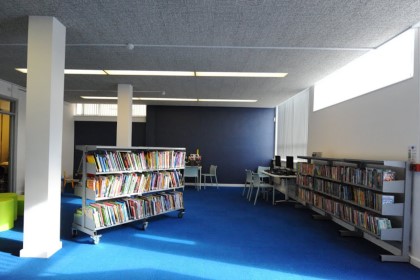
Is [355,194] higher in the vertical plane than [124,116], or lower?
lower

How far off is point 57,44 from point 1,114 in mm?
5110

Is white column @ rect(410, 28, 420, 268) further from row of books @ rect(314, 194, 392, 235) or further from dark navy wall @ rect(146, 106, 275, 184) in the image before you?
dark navy wall @ rect(146, 106, 275, 184)

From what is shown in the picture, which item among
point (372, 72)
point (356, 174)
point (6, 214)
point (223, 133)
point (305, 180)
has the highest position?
point (372, 72)

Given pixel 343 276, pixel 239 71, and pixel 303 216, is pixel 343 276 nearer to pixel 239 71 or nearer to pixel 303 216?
pixel 303 216

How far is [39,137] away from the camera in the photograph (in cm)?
351

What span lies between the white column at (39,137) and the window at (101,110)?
765 cm

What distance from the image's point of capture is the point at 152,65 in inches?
216

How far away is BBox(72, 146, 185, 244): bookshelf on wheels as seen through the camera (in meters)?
4.28

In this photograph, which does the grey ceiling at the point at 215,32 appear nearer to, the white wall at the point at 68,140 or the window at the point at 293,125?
the window at the point at 293,125

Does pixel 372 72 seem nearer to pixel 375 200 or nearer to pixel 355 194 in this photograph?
pixel 355 194

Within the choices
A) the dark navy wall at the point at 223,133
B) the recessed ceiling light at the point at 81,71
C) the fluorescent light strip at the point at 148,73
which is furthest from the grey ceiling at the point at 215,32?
the dark navy wall at the point at 223,133

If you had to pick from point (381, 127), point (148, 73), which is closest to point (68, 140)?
point (148, 73)

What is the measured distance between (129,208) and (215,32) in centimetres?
312

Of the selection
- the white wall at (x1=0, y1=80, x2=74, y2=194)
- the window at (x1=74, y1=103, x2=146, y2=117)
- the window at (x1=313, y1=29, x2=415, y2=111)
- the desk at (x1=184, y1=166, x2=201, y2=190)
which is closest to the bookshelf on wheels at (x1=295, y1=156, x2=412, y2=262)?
the window at (x1=313, y1=29, x2=415, y2=111)
